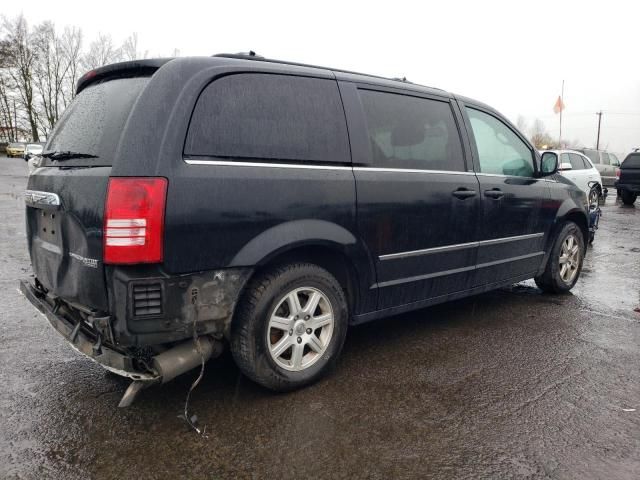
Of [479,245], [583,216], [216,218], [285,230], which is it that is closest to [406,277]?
[479,245]

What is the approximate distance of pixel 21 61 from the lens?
4944 cm

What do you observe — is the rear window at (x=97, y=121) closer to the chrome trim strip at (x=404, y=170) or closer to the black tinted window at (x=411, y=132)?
the chrome trim strip at (x=404, y=170)

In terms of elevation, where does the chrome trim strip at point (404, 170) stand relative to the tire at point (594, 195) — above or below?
above

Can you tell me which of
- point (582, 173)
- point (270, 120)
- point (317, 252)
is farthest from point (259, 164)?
point (582, 173)

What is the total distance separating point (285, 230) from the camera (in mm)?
2840

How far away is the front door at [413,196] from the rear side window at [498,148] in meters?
0.31

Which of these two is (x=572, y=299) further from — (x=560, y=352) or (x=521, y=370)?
(x=521, y=370)

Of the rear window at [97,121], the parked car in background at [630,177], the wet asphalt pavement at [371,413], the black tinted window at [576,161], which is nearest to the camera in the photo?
the wet asphalt pavement at [371,413]

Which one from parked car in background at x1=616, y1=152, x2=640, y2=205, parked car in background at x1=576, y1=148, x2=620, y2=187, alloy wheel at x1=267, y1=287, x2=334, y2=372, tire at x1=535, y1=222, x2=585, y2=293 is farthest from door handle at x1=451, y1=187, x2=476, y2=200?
parked car in background at x1=576, y1=148, x2=620, y2=187

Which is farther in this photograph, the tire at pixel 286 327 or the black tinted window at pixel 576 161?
the black tinted window at pixel 576 161

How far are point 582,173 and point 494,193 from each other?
11.7 meters

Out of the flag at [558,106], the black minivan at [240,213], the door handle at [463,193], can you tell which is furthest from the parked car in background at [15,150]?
the door handle at [463,193]

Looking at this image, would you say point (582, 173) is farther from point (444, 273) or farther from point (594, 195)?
point (444, 273)

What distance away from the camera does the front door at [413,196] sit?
11.0 feet
